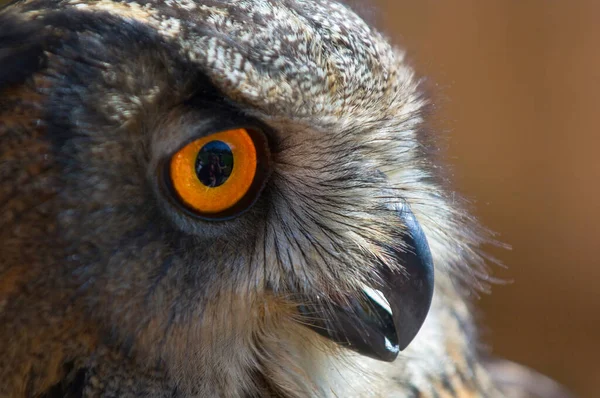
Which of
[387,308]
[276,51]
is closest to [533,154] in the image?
[387,308]

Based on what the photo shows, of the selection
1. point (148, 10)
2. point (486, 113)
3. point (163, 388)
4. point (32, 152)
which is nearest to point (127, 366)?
point (163, 388)

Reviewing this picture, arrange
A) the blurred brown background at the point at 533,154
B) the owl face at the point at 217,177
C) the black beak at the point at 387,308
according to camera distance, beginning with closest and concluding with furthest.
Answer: the owl face at the point at 217,177 → the black beak at the point at 387,308 → the blurred brown background at the point at 533,154

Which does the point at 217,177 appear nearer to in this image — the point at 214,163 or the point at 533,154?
the point at 214,163

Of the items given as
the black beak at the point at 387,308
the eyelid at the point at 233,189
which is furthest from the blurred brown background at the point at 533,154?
the eyelid at the point at 233,189

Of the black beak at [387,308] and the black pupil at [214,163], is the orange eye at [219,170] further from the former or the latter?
the black beak at [387,308]

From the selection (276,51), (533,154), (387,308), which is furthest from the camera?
(533,154)

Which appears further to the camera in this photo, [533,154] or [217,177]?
[533,154]

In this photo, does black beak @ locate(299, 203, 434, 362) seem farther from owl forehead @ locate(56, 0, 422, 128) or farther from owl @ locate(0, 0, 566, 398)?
owl forehead @ locate(56, 0, 422, 128)

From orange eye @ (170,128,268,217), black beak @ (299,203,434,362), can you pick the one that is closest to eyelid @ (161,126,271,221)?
orange eye @ (170,128,268,217)
